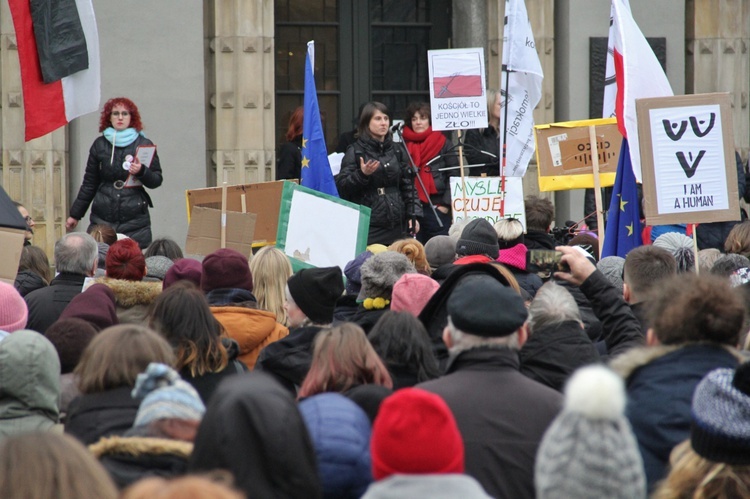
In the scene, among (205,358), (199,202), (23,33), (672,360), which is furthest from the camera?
(199,202)

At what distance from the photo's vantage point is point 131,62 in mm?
13133

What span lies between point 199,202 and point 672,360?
20.9 feet

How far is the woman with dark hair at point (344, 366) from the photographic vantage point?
175 inches

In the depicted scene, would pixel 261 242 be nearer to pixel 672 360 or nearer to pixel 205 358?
pixel 205 358

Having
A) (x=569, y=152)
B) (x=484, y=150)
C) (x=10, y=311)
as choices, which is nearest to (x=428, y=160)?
(x=484, y=150)

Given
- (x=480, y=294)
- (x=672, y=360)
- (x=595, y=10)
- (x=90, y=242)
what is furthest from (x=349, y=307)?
(x=595, y=10)

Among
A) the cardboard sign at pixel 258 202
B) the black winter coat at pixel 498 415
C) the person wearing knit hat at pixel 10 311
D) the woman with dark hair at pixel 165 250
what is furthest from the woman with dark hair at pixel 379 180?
the black winter coat at pixel 498 415

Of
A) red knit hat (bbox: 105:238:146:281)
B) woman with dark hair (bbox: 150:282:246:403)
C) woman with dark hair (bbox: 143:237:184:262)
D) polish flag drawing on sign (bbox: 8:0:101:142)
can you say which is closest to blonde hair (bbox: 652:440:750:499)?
woman with dark hair (bbox: 150:282:246:403)

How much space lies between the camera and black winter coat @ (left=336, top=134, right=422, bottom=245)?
11.1 metres

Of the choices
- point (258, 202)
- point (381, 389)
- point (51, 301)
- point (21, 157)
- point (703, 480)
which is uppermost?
point (21, 157)

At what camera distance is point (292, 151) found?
1288 cm

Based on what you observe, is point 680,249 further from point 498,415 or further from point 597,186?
point 498,415

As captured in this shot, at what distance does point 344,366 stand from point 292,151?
8.57m

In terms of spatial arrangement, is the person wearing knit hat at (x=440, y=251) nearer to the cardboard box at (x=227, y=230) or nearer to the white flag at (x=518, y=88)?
the cardboard box at (x=227, y=230)
